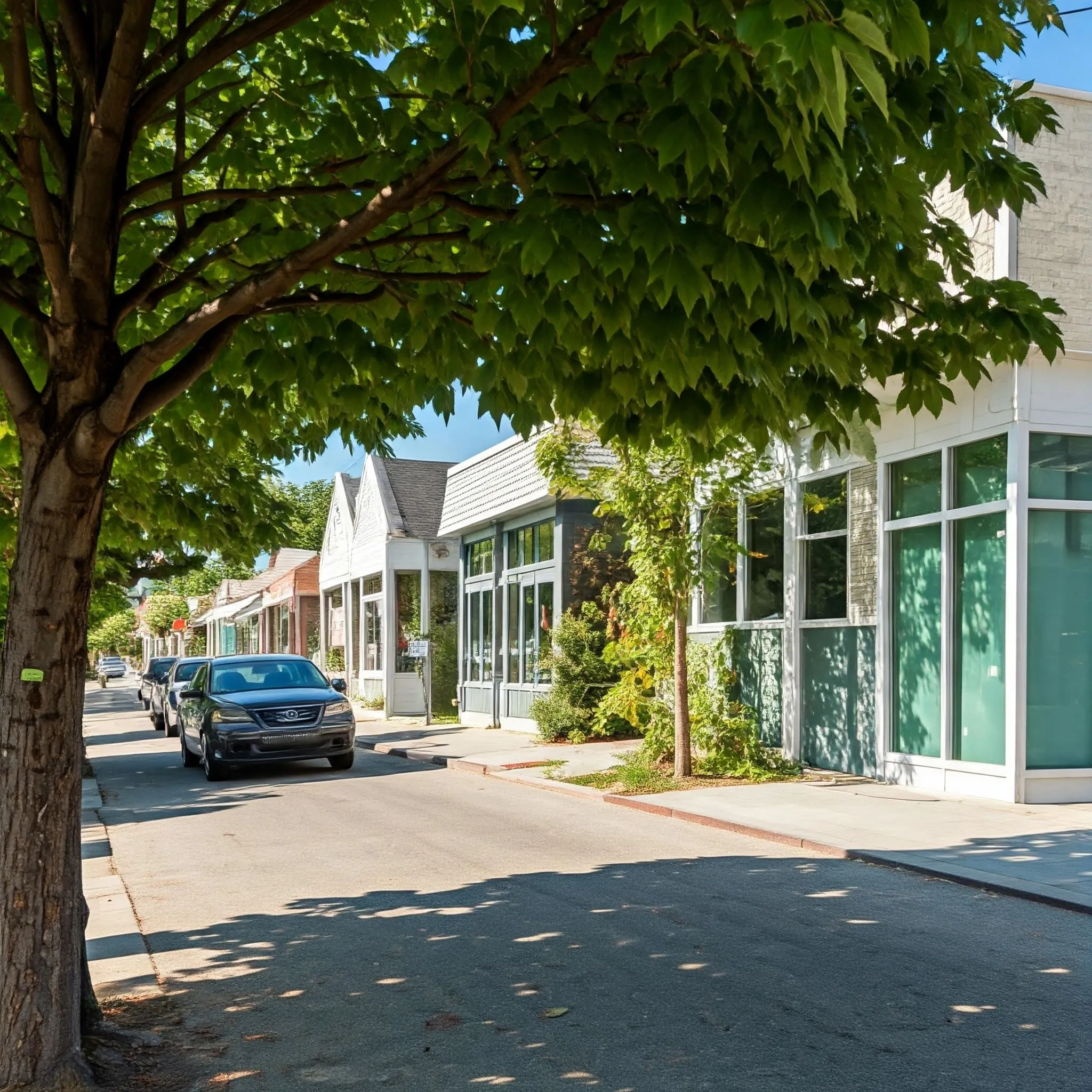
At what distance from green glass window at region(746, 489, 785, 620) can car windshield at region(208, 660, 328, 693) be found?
6.62 meters

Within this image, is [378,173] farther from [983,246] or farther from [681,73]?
[983,246]

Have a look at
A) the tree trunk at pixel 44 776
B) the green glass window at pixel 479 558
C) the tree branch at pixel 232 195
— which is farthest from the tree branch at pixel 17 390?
the green glass window at pixel 479 558

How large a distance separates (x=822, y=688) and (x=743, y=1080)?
1115 cm

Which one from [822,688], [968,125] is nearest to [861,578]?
[822,688]

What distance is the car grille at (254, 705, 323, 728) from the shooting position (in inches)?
663

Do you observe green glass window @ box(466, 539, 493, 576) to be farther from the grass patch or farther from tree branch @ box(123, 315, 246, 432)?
tree branch @ box(123, 315, 246, 432)

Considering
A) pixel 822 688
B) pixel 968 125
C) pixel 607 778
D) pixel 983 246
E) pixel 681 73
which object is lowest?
pixel 607 778

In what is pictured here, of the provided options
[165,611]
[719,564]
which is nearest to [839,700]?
[719,564]

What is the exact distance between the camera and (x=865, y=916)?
7656 millimetres

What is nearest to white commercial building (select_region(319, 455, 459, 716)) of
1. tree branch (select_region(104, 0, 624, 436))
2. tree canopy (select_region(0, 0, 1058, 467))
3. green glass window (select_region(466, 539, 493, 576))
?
green glass window (select_region(466, 539, 493, 576))

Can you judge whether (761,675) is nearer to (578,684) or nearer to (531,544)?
(578,684)

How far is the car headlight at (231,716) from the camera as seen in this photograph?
16781 millimetres

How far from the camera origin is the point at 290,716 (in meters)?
17.0

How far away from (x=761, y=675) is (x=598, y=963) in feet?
35.5
